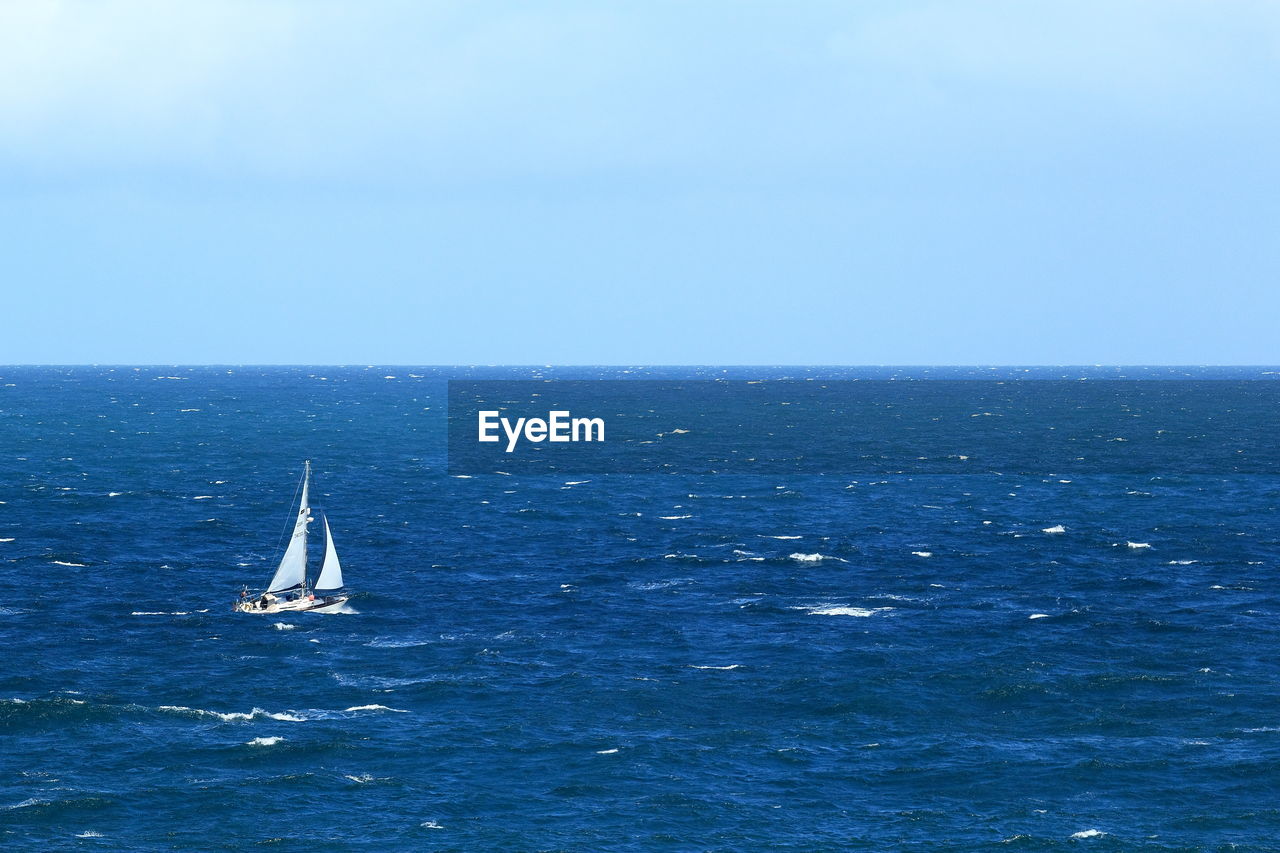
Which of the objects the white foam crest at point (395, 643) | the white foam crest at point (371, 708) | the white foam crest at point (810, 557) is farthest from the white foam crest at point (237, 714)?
the white foam crest at point (810, 557)

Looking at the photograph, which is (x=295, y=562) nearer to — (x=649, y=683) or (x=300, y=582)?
(x=300, y=582)

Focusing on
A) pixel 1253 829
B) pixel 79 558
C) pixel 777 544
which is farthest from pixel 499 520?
pixel 1253 829

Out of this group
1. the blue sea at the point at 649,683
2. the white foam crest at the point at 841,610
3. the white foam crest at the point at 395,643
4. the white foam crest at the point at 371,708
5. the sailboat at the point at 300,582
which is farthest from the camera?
the sailboat at the point at 300,582

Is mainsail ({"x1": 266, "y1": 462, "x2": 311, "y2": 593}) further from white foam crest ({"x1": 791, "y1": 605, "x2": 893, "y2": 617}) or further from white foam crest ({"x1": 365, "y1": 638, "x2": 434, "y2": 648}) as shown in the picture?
white foam crest ({"x1": 791, "y1": 605, "x2": 893, "y2": 617})

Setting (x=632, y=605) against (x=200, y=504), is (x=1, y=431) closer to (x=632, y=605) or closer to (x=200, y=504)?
(x=200, y=504)

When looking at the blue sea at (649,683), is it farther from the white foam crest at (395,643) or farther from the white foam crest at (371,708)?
the white foam crest at (371,708)

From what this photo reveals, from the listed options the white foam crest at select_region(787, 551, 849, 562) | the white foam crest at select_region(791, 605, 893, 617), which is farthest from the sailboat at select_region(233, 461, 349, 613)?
the white foam crest at select_region(787, 551, 849, 562)
